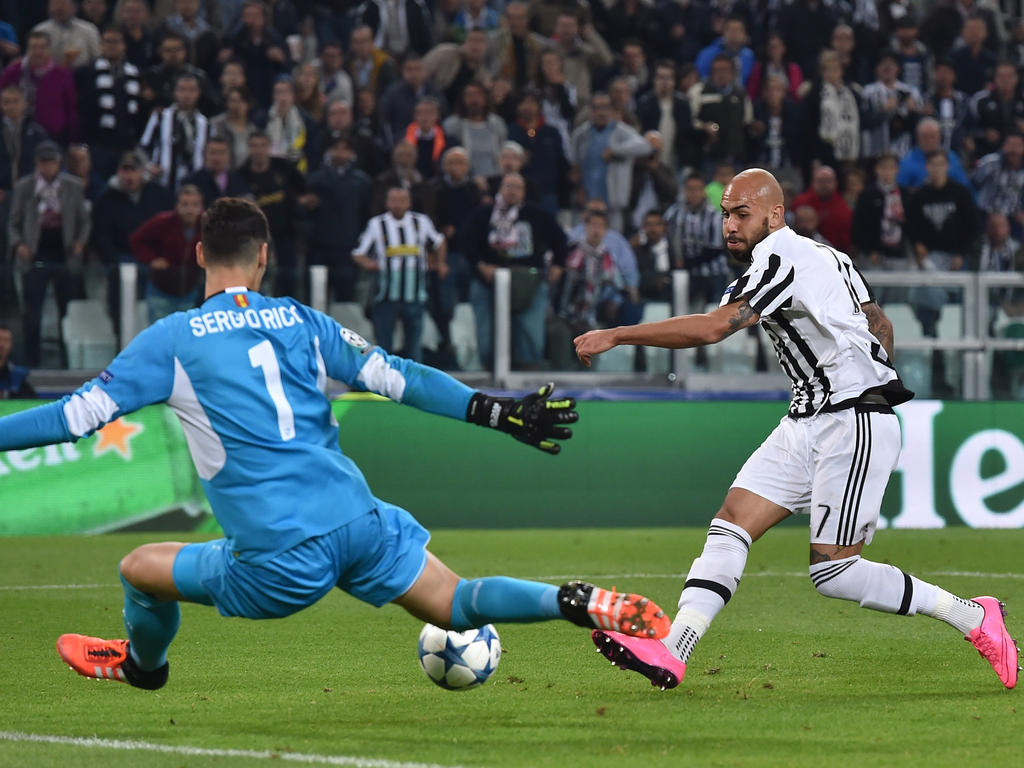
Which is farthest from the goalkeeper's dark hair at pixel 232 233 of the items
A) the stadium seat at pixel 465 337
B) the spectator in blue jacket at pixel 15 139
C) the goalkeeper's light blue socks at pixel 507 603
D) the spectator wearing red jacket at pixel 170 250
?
the spectator in blue jacket at pixel 15 139

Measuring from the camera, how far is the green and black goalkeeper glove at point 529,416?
15.7ft

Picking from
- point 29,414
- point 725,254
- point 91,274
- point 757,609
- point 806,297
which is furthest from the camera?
point 725,254

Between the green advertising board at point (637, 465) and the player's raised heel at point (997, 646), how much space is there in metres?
7.36

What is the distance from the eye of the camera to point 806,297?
6.14 meters

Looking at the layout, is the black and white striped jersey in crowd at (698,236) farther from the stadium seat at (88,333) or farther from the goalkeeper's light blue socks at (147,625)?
the goalkeeper's light blue socks at (147,625)

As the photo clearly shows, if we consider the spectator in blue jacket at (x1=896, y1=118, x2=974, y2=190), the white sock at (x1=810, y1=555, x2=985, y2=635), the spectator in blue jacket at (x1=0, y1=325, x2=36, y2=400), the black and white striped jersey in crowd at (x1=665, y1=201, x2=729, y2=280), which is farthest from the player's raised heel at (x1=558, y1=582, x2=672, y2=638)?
the spectator in blue jacket at (x1=896, y1=118, x2=974, y2=190)

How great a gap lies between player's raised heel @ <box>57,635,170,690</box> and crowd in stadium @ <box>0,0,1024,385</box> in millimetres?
7201

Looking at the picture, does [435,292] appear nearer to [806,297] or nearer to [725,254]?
[725,254]

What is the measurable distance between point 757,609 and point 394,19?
1041cm

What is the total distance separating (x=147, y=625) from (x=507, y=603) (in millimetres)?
1323

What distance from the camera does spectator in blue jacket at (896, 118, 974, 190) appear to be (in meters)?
16.1

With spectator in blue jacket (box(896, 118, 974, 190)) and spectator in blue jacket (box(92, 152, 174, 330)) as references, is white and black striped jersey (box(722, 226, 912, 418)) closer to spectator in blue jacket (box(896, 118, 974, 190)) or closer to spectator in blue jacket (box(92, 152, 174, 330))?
spectator in blue jacket (box(92, 152, 174, 330))

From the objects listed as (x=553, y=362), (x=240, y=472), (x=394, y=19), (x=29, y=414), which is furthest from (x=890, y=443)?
(x=394, y=19)

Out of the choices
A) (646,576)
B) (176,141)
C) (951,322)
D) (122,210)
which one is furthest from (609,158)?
(646,576)
